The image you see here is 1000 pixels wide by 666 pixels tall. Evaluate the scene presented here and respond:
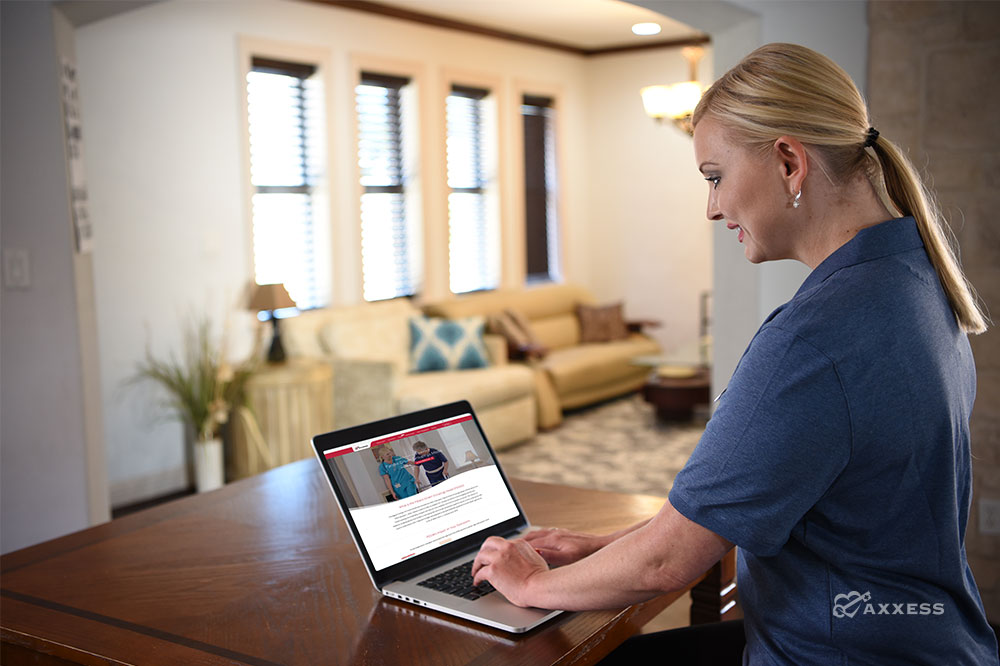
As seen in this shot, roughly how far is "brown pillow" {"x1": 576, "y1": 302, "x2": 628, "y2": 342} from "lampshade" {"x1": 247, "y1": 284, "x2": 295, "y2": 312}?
321 centimetres

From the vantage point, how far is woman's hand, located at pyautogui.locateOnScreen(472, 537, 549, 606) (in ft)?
4.25

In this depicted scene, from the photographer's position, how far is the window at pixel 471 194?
6980 mm

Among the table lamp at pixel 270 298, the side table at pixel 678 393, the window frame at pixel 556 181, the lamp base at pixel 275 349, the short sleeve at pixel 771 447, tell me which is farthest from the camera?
the window frame at pixel 556 181

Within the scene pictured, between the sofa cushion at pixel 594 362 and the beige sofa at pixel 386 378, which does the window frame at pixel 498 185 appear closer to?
the sofa cushion at pixel 594 362

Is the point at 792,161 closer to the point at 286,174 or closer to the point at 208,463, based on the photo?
the point at 208,463

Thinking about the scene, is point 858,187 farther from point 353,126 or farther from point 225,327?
point 353,126

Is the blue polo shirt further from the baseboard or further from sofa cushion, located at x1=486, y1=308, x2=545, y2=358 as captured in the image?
sofa cushion, located at x1=486, y1=308, x2=545, y2=358

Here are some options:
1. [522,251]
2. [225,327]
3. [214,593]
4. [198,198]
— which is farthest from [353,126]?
[214,593]

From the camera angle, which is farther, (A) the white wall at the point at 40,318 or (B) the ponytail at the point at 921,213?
(A) the white wall at the point at 40,318

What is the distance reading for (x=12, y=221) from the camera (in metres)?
3.04

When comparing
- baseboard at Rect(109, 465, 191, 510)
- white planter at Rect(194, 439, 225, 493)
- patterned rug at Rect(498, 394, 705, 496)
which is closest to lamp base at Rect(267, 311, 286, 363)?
white planter at Rect(194, 439, 225, 493)

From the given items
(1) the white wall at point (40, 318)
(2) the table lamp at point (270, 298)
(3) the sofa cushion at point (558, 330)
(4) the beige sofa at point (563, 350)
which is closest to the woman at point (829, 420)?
(1) the white wall at point (40, 318)

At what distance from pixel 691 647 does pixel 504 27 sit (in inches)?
250

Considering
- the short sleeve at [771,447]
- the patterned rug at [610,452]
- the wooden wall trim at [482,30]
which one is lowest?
the patterned rug at [610,452]
